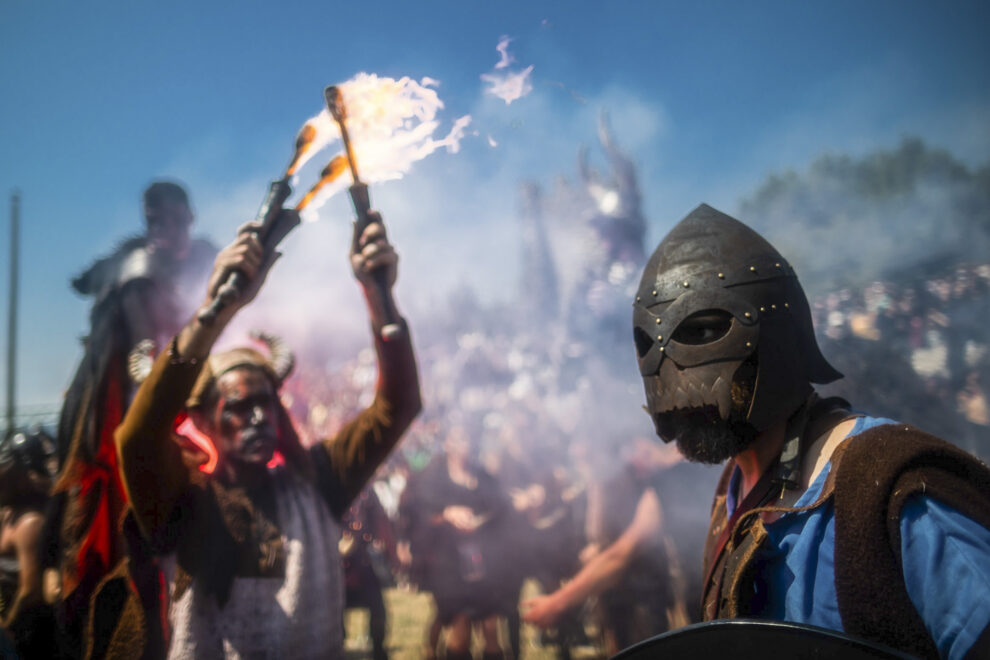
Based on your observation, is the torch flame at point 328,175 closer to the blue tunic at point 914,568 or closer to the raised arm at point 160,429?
the raised arm at point 160,429

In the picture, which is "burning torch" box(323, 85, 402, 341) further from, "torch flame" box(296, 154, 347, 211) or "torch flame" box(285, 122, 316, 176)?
"torch flame" box(285, 122, 316, 176)

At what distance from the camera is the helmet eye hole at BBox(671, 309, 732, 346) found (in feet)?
6.35

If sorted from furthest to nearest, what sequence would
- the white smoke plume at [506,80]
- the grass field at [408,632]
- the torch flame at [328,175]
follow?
1. the grass field at [408,632]
2. the white smoke plume at [506,80]
3. the torch flame at [328,175]

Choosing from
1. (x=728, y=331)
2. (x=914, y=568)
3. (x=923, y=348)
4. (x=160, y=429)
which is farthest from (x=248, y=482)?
(x=923, y=348)

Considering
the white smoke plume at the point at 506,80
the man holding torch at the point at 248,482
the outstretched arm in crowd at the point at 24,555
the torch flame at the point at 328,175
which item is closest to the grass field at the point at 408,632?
the man holding torch at the point at 248,482

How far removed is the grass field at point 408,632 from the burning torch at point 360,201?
2.38m

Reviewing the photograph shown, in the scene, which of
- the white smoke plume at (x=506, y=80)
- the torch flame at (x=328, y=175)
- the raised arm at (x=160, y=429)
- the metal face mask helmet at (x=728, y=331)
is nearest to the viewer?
the metal face mask helmet at (x=728, y=331)

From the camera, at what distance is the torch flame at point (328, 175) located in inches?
151

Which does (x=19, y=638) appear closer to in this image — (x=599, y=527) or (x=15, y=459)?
(x=15, y=459)

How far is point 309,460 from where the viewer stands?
12.3 ft

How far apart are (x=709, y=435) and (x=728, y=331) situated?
34 centimetres

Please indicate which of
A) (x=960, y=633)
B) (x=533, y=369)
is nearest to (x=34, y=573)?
(x=533, y=369)

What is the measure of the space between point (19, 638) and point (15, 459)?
142cm

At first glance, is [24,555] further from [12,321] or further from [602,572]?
[602,572]
